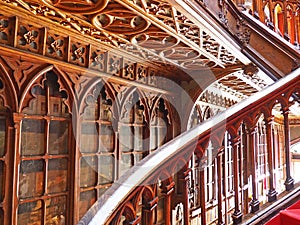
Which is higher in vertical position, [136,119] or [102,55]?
[102,55]

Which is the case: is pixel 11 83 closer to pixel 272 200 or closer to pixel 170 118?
pixel 272 200

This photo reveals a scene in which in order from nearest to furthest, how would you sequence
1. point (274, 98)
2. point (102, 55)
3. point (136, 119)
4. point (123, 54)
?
point (274, 98), point (102, 55), point (123, 54), point (136, 119)

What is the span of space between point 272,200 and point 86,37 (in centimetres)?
210

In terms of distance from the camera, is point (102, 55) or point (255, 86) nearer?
point (102, 55)

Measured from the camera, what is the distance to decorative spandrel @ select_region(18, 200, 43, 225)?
2.35 metres

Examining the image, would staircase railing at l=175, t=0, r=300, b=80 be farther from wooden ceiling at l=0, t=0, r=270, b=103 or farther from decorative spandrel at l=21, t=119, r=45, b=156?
decorative spandrel at l=21, t=119, r=45, b=156

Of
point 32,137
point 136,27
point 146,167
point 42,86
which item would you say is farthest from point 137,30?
point 146,167

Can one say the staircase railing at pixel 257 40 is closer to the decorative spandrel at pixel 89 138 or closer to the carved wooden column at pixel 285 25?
the carved wooden column at pixel 285 25

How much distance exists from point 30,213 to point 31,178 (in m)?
0.27

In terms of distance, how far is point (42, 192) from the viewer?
2518 mm

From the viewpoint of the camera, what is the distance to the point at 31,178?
96.5 inches

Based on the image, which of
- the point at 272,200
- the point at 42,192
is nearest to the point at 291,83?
the point at 272,200

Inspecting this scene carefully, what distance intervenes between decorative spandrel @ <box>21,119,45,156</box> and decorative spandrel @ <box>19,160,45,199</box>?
8 cm

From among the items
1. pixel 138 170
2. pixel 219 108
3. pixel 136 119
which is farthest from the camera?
pixel 219 108
